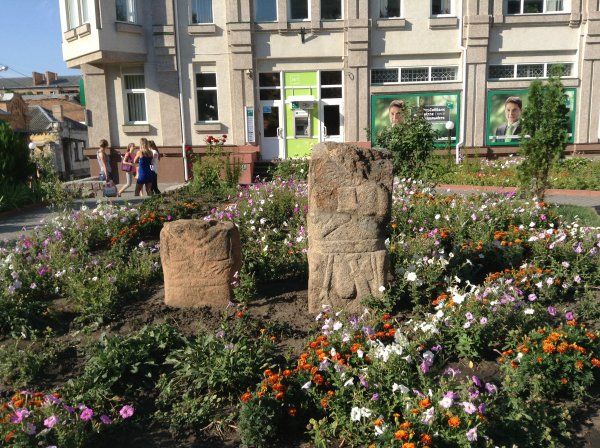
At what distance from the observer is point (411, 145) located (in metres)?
10.5

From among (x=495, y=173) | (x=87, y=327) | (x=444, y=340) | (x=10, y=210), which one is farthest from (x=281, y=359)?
(x=495, y=173)

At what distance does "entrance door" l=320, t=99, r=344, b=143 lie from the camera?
58.7 ft

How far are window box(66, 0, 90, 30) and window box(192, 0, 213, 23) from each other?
10.7 feet

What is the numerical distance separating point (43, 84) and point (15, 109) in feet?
128

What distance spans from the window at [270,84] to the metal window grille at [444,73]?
5.00m

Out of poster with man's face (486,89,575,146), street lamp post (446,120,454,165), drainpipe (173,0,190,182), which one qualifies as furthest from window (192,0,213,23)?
poster with man's face (486,89,575,146)

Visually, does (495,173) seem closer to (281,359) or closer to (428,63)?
(428,63)

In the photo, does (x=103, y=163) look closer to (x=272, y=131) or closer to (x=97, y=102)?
(x=97, y=102)

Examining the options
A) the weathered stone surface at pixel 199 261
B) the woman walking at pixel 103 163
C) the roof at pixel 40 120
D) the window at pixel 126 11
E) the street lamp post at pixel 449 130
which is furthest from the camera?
the roof at pixel 40 120

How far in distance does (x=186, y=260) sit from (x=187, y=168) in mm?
13172

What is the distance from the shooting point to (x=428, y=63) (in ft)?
57.4

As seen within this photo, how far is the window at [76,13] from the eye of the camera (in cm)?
1697

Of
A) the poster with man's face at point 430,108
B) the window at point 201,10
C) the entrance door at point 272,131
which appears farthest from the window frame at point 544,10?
the window at point 201,10

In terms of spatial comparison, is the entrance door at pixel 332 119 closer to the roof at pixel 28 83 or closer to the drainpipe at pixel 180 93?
the drainpipe at pixel 180 93
